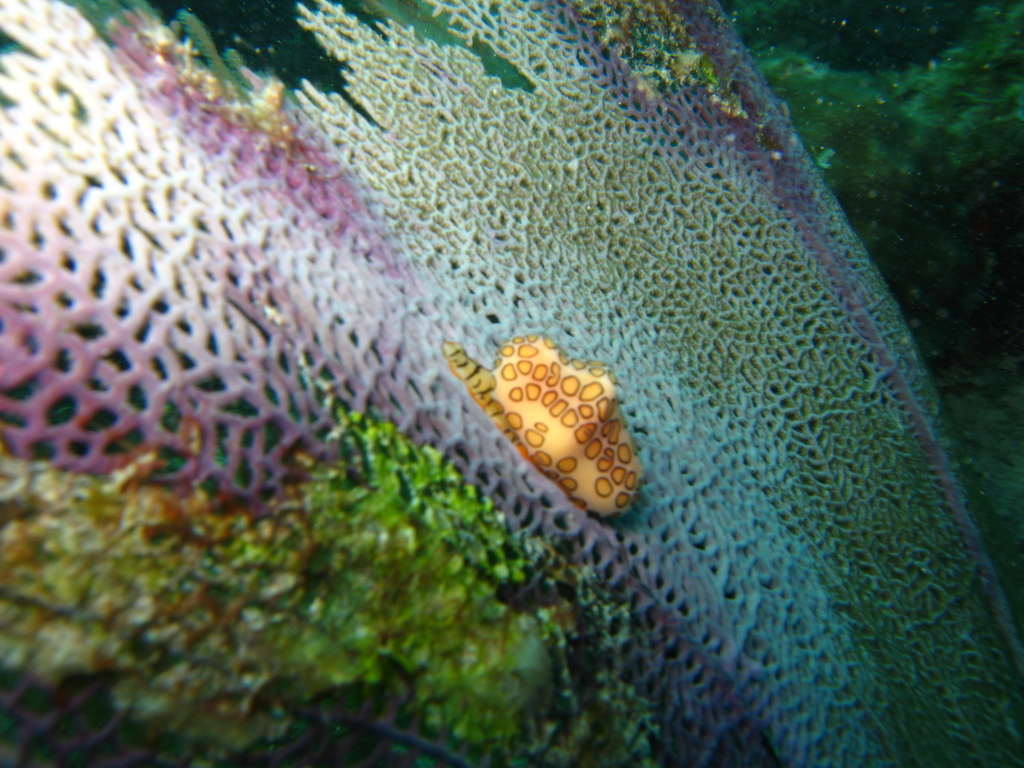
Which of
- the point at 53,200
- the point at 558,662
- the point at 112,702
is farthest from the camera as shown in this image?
the point at 558,662

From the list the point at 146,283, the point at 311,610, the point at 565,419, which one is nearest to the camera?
the point at 311,610

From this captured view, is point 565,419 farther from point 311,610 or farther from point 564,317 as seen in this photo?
point 311,610

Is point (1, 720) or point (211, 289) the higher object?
point (211, 289)

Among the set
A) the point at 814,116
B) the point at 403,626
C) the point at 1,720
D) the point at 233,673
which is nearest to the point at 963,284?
the point at 814,116

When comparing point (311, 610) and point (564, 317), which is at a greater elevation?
point (564, 317)

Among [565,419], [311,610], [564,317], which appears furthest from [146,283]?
[564,317]

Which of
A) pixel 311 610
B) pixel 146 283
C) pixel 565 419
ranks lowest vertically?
pixel 311 610

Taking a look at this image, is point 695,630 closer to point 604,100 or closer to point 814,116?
point 604,100
